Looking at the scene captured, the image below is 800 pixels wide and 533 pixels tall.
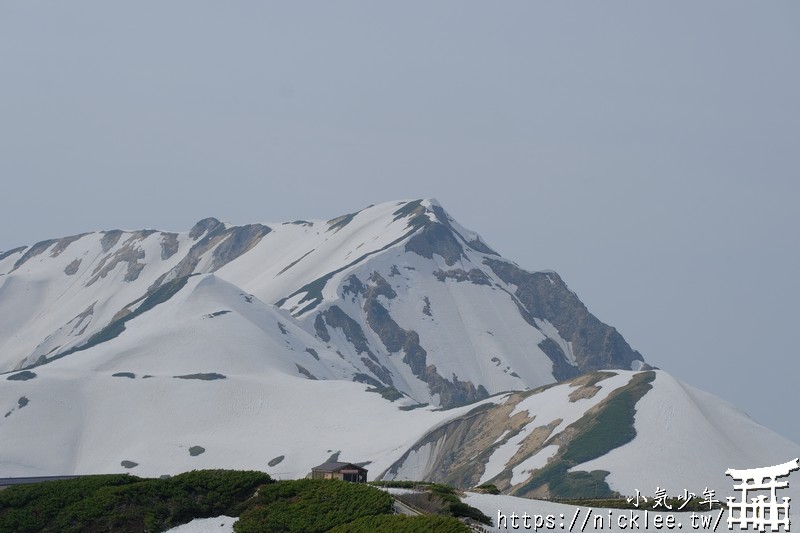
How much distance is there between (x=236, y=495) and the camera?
227ft

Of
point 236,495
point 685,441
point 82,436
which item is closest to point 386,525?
point 236,495

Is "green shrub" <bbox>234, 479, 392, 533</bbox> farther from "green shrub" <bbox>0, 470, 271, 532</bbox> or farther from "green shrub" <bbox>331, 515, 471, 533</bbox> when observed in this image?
"green shrub" <bbox>0, 470, 271, 532</bbox>

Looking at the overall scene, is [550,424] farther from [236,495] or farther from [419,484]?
[236,495]

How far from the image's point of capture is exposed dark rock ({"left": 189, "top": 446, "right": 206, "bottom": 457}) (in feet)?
600

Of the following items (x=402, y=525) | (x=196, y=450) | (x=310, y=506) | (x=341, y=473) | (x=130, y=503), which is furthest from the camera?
(x=196, y=450)

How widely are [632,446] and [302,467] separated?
45.8m

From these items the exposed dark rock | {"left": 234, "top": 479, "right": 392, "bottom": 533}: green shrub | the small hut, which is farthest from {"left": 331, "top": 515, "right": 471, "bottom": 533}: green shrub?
the exposed dark rock

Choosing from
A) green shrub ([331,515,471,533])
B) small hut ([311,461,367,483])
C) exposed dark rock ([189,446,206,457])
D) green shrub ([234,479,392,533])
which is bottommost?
green shrub ([331,515,471,533])

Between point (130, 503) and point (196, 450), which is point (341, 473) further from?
point (196, 450)

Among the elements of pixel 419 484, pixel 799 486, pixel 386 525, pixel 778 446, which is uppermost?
pixel 778 446

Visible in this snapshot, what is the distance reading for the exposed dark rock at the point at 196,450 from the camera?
18288 centimetres

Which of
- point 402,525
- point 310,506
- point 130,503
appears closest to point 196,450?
point 130,503

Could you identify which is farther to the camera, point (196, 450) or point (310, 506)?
point (196, 450)

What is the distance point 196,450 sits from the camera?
184750 millimetres
